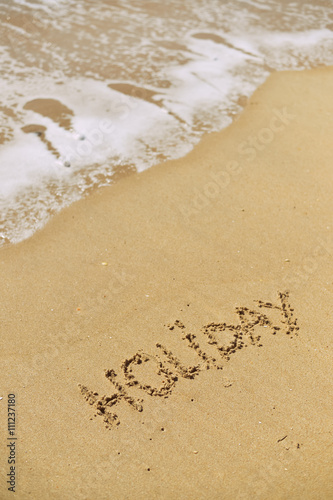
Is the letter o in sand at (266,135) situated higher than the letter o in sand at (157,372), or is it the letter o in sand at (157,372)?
the letter o in sand at (266,135)

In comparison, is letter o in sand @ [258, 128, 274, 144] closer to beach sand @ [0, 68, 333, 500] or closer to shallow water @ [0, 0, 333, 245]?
beach sand @ [0, 68, 333, 500]

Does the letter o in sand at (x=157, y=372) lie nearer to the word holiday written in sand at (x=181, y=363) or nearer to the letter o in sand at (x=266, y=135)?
the word holiday written in sand at (x=181, y=363)

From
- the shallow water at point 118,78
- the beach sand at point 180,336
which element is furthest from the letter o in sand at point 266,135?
the shallow water at point 118,78

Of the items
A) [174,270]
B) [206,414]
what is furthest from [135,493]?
[174,270]

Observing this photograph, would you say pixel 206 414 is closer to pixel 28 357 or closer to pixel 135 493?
pixel 135 493

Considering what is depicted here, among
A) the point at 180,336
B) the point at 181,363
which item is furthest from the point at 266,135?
the point at 181,363

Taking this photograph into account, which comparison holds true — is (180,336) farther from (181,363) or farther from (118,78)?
(118,78)
